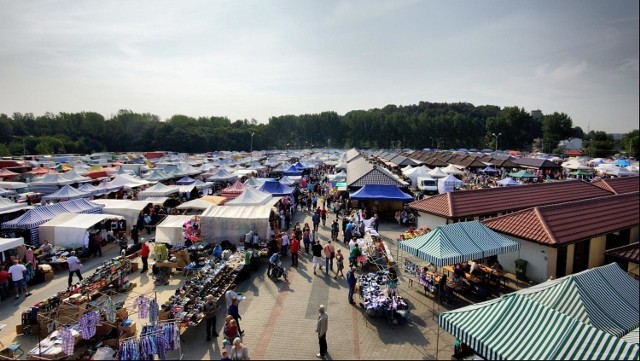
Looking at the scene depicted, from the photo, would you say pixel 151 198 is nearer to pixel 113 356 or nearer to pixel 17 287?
pixel 17 287

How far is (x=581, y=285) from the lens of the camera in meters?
7.19

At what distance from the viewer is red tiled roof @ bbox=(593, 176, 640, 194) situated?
18172 millimetres

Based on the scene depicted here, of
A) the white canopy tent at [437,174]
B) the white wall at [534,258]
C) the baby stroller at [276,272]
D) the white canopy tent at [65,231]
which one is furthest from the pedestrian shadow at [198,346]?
the white canopy tent at [437,174]

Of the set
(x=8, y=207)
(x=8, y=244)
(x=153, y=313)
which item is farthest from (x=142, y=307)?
(x=8, y=207)

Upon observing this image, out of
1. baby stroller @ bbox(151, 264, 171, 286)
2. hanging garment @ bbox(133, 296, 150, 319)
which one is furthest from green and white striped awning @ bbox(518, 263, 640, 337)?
baby stroller @ bbox(151, 264, 171, 286)

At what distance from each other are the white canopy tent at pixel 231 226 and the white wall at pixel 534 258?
948 cm

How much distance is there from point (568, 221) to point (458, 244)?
15.4 ft

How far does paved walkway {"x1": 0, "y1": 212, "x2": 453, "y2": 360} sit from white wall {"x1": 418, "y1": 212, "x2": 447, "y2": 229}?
4331 millimetres

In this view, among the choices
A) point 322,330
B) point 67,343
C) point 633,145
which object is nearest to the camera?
point 67,343

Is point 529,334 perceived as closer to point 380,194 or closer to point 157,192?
point 380,194

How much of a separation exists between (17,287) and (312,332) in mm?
9810

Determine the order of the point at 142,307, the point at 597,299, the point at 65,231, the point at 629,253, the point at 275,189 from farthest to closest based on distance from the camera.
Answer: the point at 275,189 < the point at 65,231 < the point at 629,253 < the point at 142,307 < the point at 597,299

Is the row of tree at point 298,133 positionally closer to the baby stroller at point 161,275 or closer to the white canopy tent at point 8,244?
the white canopy tent at point 8,244

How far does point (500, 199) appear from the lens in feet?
53.3
